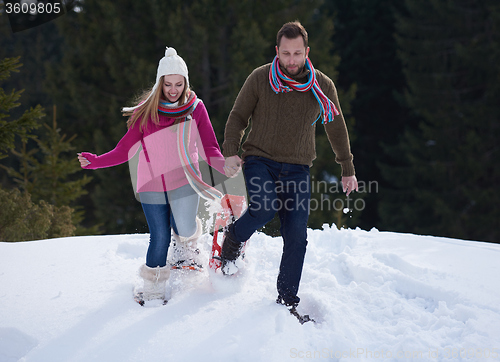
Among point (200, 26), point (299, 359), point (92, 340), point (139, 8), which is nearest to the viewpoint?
point (299, 359)

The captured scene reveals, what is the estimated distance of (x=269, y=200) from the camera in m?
2.76

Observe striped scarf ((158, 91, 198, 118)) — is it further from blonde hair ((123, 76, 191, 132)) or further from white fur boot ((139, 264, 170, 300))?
white fur boot ((139, 264, 170, 300))

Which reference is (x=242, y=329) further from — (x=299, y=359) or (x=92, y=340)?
(x=92, y=340)

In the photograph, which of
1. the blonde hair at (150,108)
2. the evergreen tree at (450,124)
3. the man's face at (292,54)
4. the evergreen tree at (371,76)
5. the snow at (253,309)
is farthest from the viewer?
the evergreen tree at (371,76)

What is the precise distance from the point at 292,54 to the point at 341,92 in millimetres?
10351

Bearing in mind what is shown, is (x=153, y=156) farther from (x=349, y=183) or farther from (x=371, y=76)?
(x=371, y=76)

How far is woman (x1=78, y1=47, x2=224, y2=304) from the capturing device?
287 cm

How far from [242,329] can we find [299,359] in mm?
389

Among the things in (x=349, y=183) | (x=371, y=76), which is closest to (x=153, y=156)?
(x=349, y=183)

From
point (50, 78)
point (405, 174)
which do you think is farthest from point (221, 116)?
point (405, 174)

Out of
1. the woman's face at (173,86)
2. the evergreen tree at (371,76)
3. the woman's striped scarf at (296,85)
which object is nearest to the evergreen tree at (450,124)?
the evergreen tree at (371,76)

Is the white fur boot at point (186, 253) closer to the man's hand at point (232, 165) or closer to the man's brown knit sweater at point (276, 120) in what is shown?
the man's hand at point (232, 165)

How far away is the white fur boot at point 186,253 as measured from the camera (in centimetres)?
319

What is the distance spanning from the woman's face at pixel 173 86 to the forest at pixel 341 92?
6003 millimetres
